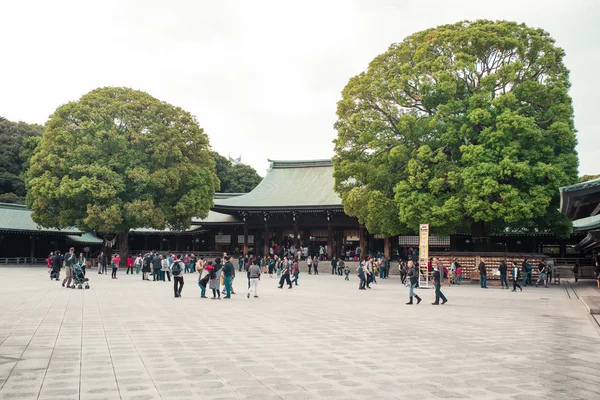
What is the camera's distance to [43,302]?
696 inches

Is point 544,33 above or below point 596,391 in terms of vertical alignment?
above

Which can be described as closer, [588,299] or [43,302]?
[43,302]

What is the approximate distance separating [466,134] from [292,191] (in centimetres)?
2369

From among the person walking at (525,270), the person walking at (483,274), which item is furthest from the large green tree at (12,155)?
the person walking at (525,270)

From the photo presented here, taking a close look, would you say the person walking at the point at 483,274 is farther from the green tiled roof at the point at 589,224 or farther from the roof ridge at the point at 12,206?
the roof ridge at the point at 12,206

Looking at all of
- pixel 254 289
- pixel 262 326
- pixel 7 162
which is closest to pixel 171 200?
pixel 254 289

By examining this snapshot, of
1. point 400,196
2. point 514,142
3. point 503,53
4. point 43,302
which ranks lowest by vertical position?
point 43,302

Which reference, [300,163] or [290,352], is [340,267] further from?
[290,352]

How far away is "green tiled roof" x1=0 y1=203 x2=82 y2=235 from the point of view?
4683 centimetres

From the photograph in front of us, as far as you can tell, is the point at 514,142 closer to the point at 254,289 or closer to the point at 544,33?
the point at 544,33

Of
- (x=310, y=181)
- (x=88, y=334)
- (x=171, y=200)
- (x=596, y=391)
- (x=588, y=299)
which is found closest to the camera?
(x=596, y=391)

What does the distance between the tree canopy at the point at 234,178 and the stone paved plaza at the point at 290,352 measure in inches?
2394

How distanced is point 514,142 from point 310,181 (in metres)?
25.9

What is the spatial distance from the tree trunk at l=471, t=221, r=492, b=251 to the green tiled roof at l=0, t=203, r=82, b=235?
3528cm
